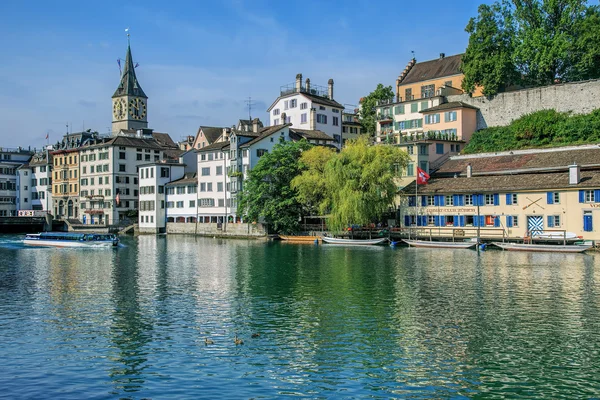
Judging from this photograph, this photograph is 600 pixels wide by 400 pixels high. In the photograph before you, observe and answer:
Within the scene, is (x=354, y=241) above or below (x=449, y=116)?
below

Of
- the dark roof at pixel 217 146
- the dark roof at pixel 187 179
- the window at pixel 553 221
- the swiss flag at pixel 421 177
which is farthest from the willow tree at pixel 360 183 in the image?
the dark roof at pixel 187 179

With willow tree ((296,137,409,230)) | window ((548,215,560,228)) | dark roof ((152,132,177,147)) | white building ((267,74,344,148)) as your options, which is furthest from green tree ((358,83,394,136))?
dark roof ((152,132,177,147))

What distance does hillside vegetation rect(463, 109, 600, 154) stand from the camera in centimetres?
7344

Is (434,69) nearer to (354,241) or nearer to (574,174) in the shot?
(354,241)

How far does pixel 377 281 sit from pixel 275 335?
1628cm

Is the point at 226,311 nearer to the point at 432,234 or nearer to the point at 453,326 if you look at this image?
the point at 453,326

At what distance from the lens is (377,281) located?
1635 inches

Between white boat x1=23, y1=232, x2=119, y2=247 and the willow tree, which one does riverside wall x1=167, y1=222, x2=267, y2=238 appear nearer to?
the willow tree

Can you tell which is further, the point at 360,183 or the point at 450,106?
the point at 450,106

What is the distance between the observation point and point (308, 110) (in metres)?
109

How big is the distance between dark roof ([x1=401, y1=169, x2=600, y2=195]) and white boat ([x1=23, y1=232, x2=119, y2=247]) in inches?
1409

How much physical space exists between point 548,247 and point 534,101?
2807 centimetres

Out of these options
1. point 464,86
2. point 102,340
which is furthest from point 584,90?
point 102,340

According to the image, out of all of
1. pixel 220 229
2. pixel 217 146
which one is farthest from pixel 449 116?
pixel 220 229
